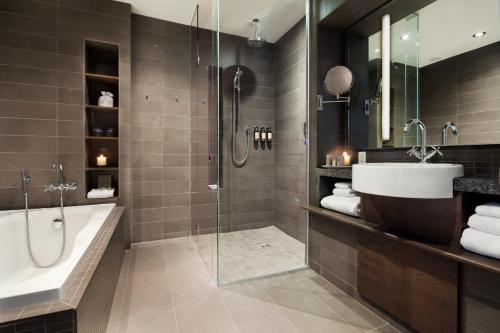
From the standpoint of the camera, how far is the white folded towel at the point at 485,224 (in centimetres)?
106

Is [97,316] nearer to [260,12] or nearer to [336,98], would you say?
[336,98]

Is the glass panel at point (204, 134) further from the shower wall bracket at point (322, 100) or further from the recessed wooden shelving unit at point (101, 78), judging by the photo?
the shower wall bracket at point (322, 100)

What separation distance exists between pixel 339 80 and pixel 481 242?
5.04 feet

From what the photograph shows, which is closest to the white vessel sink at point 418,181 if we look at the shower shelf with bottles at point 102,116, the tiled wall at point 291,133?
the tiled wall at point 291,133

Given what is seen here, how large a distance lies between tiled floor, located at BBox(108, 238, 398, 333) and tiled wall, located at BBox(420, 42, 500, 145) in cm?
127

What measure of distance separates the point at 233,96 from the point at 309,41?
38.9 inches

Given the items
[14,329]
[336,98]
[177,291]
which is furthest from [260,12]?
[14,329]

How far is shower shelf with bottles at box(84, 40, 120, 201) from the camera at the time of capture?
259 centimetres

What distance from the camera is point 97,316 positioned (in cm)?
127

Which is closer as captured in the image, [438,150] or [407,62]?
[438,150]

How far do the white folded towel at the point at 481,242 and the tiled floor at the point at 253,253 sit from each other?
139 cm

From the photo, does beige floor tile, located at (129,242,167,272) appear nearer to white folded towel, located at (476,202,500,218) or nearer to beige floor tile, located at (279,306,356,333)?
beige floor tile, located at (279,306,356,333)

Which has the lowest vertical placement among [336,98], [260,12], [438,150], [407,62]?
[438,150]

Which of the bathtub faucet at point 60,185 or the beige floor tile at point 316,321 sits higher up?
the bathtub faucet at point 60,185
